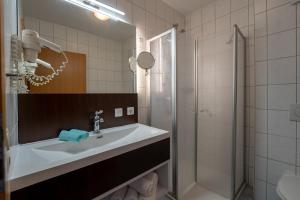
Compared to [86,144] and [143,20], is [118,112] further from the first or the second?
[143,20]

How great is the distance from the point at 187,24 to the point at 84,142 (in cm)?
213

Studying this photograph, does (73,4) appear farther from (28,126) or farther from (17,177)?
(17,177)

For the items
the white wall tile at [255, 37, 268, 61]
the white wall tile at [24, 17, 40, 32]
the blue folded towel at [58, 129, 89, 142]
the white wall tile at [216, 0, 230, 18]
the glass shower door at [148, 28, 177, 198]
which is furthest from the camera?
the white wall tile at [216, 0, 230, 18]

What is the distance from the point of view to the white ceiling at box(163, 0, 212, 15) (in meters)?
1.93

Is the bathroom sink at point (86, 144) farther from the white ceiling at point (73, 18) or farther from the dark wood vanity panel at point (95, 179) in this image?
the white ceiling at point (73, 18)

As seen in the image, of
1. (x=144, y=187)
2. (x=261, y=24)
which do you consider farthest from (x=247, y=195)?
(x=261, y=24)

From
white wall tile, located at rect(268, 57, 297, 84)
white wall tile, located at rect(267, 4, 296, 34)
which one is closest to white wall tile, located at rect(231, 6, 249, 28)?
white wall tile, located at rect(267, 4, 296, 34)

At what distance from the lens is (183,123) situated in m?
1.65

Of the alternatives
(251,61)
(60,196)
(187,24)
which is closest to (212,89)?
(251,61)

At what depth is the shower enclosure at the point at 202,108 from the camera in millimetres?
1498

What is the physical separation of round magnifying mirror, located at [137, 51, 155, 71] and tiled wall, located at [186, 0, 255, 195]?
0.68m

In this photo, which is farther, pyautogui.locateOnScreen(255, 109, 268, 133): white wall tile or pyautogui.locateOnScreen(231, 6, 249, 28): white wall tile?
pyautogui.locateOnScreen(231, 6, 249, 28): white wall tile

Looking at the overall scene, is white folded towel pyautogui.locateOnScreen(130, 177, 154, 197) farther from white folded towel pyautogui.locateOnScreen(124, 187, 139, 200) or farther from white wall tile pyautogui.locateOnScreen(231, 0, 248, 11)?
white wall tile pyautogui.locateOnScreen(231, 0, 248, 11)

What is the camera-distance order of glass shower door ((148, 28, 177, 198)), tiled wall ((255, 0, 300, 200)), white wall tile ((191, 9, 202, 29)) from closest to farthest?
tiled wall ((255, 0, 300, 200)) → glass shower door ((148, 28, 177, 198)) → white wall tile ((191, 9, 202, 29))
